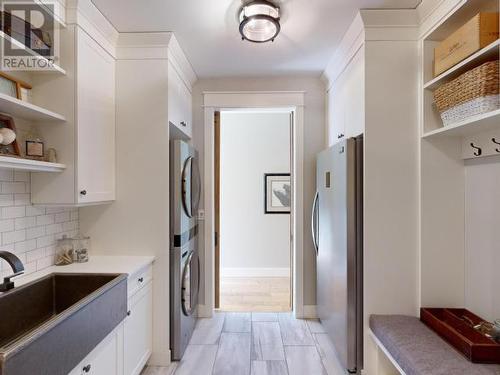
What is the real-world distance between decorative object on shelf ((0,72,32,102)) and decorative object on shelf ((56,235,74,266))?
3.04 feet

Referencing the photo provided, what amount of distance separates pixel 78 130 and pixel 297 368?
2.27 metres

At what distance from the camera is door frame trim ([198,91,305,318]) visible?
3.09 meters

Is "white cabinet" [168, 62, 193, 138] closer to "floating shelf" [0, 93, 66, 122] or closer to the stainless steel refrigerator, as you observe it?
"floating shelf" [0, 93, 66, 122]

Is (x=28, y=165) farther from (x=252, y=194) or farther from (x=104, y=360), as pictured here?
(x=252, y=194)

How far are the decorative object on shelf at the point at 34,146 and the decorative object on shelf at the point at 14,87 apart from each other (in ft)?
0.68

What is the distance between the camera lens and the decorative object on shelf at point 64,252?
198 cm

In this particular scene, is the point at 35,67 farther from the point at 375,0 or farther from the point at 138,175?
the point at 375,0

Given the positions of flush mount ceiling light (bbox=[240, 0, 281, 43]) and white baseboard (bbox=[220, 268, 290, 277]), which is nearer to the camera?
flush mount ceiling light (bbox=[240, 0, 281, 43])

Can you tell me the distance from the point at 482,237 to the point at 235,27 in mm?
2108

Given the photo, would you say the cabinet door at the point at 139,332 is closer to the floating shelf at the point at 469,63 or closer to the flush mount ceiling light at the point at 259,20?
the flush mount ceiling light at the point at 259,20

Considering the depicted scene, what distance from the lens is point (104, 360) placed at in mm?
1526

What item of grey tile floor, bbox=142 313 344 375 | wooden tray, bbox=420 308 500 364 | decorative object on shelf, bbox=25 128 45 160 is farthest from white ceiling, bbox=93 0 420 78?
grey tile floor, bbox=142 313 344 375

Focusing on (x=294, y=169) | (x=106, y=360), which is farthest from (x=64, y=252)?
(x=294, y=169)

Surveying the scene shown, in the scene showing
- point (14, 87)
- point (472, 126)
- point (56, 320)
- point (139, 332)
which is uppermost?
point (14, 87)
